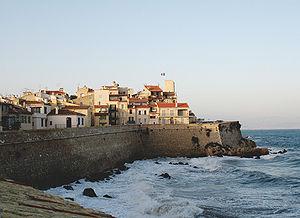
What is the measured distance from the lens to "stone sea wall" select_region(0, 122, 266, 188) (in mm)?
26078

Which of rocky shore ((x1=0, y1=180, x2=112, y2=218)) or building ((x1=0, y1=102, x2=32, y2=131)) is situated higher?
building ((x1=0, y1=102, x2=32, y2=131))

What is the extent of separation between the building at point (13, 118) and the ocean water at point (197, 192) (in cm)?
1189

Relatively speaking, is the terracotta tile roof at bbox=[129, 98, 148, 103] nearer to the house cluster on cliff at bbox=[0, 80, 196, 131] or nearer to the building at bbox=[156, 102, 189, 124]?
the house cluster on cliff at bbox=[0, 80, 196, 131]

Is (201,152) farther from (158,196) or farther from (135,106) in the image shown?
(158,196)

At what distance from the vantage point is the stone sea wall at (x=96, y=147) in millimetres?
26078

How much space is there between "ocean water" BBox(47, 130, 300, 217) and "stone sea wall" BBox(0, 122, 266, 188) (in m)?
1.88

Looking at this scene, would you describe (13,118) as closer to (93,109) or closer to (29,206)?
(93,109)

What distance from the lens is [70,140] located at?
33.6m

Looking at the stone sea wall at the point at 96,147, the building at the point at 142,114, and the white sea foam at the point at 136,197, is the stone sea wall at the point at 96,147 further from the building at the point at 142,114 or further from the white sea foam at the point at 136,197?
the building at the point at 142,114

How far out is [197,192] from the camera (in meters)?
30.1

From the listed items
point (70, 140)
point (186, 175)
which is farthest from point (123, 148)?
point (70, 140)

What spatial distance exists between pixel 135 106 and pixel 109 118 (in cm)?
531

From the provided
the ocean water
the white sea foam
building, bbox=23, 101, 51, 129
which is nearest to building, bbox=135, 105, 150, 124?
the ocean water

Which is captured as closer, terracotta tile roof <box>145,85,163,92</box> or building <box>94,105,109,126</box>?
building <box>94,105,109,126</box>
